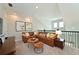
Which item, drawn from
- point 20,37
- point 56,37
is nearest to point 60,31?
point 56,37

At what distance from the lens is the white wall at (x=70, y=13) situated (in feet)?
6.01

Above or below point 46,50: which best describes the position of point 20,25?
above

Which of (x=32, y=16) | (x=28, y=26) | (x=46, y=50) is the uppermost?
(x=32, y=16)

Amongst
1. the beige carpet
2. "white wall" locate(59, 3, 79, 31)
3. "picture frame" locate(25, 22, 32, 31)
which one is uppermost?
"white wall" locate(59, 3, 79, 31)

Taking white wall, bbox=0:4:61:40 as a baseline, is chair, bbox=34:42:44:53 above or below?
below

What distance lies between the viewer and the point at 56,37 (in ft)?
5.97

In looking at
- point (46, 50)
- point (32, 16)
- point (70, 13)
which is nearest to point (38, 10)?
point (32, 16)

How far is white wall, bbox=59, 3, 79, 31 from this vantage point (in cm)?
183

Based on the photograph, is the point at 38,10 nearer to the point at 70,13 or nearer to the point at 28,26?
Answer: the point at 28,26

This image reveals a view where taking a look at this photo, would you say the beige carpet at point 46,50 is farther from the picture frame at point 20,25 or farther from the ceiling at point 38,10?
the ceiling at point 38,10

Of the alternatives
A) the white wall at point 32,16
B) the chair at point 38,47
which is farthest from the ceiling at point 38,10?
the chair at point 38,47

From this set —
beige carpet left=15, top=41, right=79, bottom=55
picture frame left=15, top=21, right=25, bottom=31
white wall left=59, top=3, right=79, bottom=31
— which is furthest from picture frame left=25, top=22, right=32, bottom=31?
white wall left=59, top=3, right=79, bottom=31

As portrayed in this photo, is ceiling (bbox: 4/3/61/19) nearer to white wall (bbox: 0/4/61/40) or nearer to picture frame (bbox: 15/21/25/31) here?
white wall (bbox: 0/4/61/40)

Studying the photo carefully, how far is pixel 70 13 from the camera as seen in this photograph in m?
1.85
